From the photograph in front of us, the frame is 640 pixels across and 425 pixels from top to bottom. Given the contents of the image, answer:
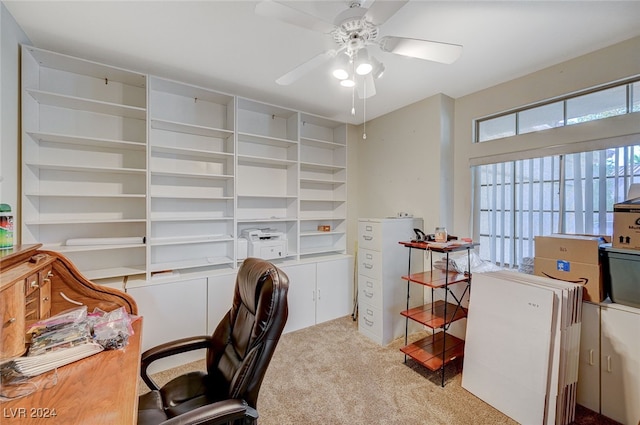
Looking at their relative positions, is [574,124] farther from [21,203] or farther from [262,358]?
[21,203]

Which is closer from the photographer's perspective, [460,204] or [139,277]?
[139,277]

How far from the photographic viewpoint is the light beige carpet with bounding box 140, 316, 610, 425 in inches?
70.2

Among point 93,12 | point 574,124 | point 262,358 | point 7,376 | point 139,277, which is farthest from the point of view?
point 139,277

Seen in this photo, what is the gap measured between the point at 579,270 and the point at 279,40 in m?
2.63

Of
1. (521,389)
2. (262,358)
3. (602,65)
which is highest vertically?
(602,65)

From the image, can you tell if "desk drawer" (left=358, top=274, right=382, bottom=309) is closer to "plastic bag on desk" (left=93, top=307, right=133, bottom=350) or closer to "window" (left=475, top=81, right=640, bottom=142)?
"window" (left=475, top=81, right=640, bottom=142)

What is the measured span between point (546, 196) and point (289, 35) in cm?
246

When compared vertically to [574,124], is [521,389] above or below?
below

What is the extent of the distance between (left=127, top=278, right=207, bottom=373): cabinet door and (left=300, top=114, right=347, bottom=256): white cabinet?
4.53 feet

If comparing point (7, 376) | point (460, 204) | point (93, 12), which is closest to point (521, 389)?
point (460, 204)

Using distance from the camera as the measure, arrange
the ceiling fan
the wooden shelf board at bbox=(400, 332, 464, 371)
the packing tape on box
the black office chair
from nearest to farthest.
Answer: the black office chair < the ceiling fan < the packing tape on box < the wooden shelf board at bbox=(400, 332, 464, 371)

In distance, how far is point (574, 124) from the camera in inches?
84.3

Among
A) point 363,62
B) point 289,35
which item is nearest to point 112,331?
point 363,62

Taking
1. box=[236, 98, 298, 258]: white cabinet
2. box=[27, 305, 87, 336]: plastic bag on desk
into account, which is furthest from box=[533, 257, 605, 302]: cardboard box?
box=[27, 305, 87, 336]: plastic bag on desk
